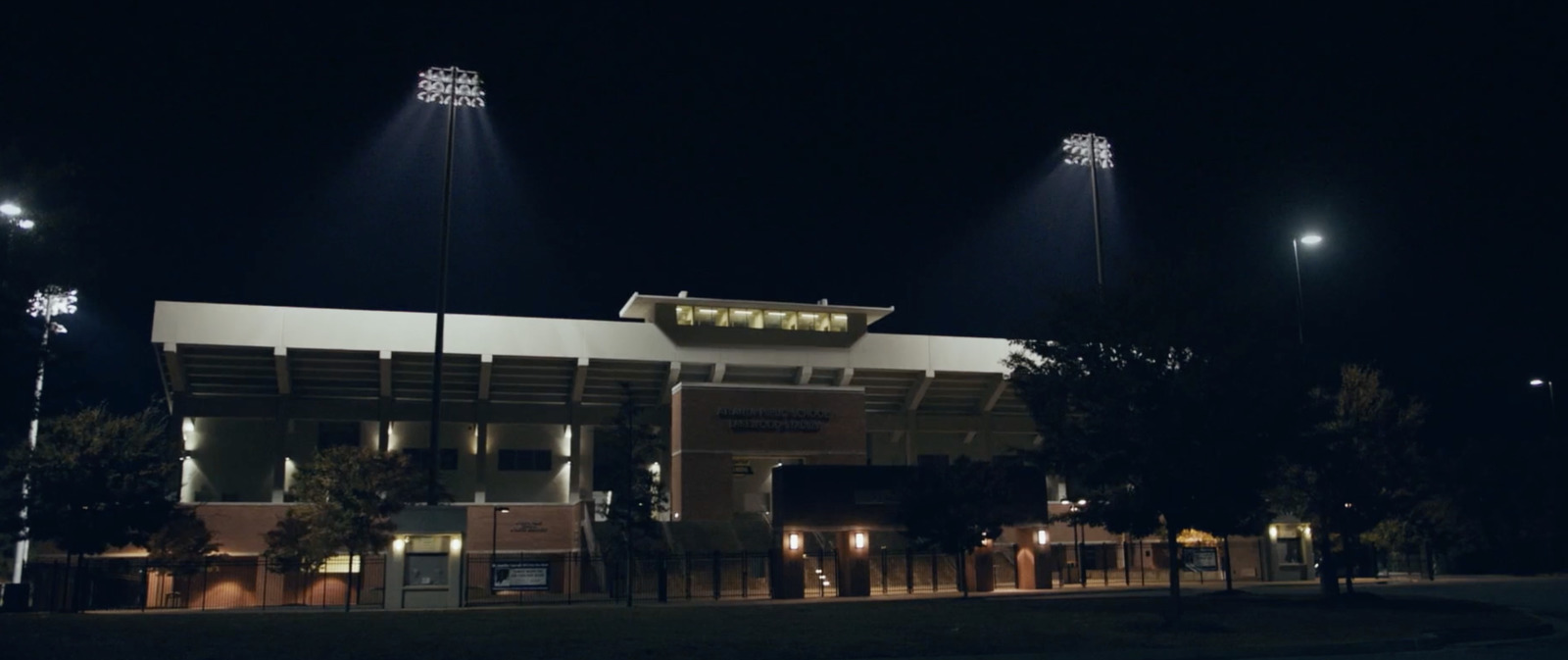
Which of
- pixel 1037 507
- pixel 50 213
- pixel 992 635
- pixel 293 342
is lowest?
pixel 992 635

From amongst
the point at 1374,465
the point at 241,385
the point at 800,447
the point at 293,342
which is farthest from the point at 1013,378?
the point at 241,385

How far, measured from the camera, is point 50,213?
17.4 meters

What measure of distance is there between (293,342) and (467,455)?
41.0 ft

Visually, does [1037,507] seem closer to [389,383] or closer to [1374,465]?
[1374,465]

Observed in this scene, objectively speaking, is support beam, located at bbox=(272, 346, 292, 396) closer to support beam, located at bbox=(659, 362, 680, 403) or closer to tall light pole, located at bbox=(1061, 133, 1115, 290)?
support beam, located at bbox=(659, 362, 680, 403)

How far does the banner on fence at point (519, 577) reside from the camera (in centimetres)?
3927

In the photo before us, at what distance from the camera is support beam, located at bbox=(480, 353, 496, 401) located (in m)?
57.8

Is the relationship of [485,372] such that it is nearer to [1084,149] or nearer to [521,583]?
[521,583]

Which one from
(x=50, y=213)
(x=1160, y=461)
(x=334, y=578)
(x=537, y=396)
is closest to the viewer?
(x=50, y=213)

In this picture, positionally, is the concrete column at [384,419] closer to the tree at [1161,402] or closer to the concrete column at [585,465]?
the concrete column at [585,465]

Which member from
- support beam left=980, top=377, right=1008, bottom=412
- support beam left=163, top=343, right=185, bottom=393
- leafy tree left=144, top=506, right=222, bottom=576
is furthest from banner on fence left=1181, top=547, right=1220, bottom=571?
support beam left=163, top=343, right=185, bottom=393

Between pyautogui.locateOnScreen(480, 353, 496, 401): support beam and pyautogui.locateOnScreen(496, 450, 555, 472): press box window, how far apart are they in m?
5.38

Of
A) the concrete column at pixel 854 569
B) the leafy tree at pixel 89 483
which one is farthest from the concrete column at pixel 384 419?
the concrete column at pixel 854 569

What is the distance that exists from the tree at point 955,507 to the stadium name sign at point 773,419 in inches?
575
